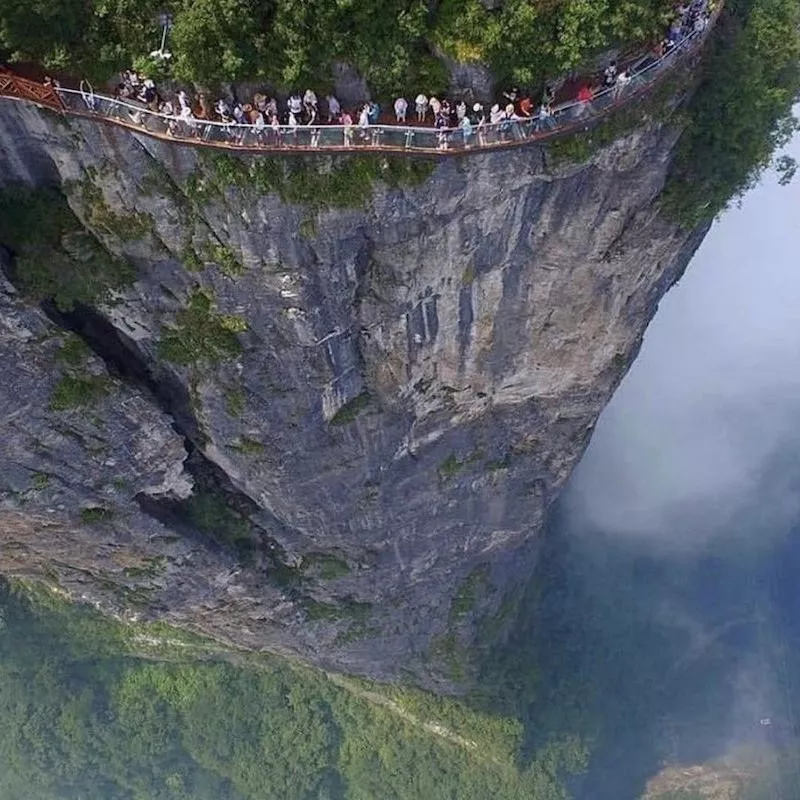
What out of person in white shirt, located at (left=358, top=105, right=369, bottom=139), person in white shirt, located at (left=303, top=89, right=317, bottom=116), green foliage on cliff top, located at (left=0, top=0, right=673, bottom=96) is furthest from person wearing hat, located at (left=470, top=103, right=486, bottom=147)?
person in white shirt, located at (left=303, top=89, right=317, bottom=116)

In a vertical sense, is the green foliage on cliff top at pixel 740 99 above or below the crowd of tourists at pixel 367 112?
above

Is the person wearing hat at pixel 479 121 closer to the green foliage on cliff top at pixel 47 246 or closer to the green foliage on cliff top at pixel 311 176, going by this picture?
the green foliage on cliff top at pixel 311 176

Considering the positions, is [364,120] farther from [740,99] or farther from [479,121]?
[740,99]

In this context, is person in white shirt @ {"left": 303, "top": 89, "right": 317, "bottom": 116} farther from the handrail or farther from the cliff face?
the cliff face

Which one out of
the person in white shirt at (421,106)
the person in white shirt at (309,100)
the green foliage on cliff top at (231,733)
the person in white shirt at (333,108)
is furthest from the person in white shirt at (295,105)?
the green foliage on cliff top at (231,733)

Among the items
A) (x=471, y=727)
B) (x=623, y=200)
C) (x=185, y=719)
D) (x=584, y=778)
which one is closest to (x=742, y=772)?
(x=584, y=778)

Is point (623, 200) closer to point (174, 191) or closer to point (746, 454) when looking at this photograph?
point (174, 191)

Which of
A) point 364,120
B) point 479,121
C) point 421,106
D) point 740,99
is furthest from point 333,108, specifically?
point 740,99
